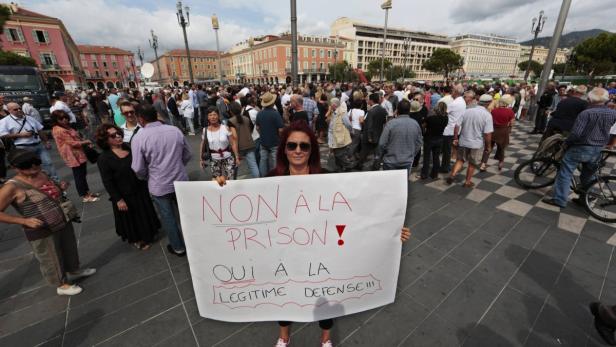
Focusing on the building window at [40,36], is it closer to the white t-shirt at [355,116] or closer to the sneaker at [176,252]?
the white t-shirt at [355,116]

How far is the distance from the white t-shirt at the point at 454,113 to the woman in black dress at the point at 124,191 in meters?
5.76

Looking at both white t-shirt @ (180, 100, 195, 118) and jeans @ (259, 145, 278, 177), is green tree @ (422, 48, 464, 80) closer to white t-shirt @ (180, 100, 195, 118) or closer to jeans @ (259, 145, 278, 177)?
white t-shirt @ (180, 100, 195, 118)

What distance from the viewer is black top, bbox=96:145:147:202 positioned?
9.34 feet

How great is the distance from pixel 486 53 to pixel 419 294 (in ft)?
435

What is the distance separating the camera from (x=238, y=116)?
15.2 ft

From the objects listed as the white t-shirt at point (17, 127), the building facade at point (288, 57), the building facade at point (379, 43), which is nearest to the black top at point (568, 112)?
the white t-shirt at point (17, 127)

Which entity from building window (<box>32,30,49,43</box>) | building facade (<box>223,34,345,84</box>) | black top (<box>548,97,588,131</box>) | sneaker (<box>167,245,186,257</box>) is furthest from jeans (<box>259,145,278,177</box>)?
building facade (<box>223,34,345,84</box>)

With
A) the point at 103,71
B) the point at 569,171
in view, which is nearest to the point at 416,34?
the point at 103,71

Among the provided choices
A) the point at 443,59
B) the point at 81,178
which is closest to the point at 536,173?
the point at 81,178

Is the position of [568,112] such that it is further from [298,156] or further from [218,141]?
[218,141]

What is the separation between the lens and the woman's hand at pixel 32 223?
6.87 feet

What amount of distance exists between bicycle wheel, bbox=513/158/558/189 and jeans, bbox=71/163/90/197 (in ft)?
27.4

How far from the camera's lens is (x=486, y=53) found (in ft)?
338

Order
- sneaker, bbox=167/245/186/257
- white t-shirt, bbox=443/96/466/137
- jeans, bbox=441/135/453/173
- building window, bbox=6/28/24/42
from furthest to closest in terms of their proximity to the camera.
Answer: building window, bbox=6/28/24/42
jeans, bbox=441/135/453/173
white t-shirt, bbox=443/96/466/137
sneaker, bbox=167/245/186/257
